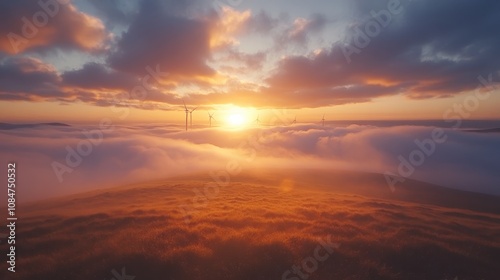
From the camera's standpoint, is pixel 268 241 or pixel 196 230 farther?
pixel 196 230

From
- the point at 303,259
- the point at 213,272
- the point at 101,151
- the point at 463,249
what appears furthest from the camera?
the point at 101,151

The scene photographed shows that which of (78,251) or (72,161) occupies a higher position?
(78,251)

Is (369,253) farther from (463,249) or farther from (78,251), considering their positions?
(78,251)

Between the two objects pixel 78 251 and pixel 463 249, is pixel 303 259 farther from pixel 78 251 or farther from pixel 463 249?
pixel 78 251

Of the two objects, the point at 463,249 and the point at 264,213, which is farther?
the point at 264,213

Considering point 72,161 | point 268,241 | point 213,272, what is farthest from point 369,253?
point 72,161

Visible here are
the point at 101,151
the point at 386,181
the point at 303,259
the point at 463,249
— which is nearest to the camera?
the point at 303,259

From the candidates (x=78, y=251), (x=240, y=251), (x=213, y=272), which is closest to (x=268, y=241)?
(x=240, y=251)

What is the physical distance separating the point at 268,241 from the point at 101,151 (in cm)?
19463

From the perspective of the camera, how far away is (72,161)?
190m

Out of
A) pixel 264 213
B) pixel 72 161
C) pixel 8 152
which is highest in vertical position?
pixel 264 213

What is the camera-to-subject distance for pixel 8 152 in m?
146

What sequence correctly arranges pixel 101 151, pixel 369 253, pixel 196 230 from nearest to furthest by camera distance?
1. pixel 369 253
2. pixel 196 230
3. pixel 101 151

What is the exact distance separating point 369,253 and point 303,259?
17.5 feet
